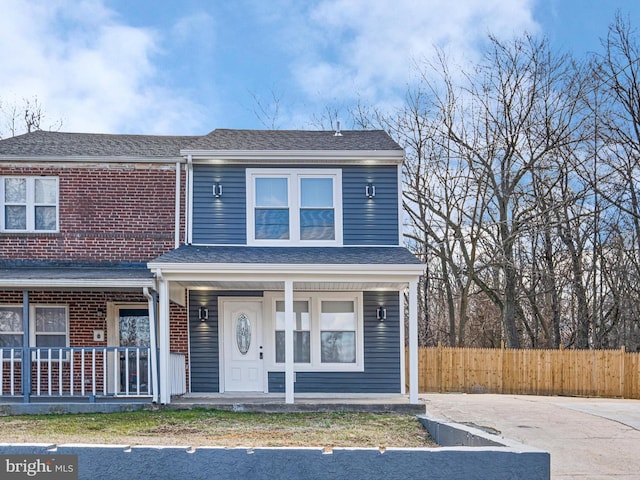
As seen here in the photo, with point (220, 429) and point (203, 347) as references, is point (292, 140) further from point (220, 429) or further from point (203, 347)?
point (220, 429)

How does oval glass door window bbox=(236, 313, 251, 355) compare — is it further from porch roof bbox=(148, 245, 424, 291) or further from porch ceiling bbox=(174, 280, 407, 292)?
porch roof bbox=(148, 245, 424, 291)

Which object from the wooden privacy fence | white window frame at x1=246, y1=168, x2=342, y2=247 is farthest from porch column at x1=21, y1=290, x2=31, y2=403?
the wooden privacy fence

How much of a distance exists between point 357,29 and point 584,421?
1574 cm

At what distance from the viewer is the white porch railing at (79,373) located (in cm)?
1128

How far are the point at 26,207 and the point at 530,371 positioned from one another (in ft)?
49.6

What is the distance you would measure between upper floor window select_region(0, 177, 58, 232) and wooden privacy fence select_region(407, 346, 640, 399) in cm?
1182

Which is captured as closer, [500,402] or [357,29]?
[500,402]

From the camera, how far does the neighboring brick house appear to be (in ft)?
41.6

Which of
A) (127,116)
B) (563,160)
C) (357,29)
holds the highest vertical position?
(357,29)

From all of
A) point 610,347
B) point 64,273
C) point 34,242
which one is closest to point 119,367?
point 64,273

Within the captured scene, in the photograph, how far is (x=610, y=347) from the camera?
26.4 m

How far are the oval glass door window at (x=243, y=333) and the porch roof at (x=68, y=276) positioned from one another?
2.27m

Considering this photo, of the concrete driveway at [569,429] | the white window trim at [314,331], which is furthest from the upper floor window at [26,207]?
the concrete driveway at [569,429]

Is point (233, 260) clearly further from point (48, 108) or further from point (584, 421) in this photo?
point (48, 108)
